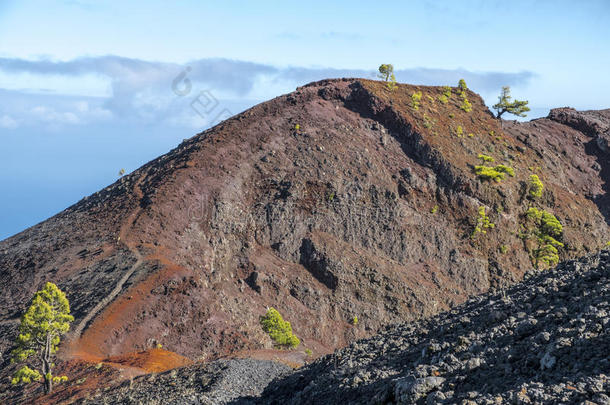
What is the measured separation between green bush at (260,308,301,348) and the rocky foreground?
1758 cm

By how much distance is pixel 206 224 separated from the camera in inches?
2504

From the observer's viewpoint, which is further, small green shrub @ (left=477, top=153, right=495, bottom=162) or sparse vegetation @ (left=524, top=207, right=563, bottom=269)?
small green shrub @ (left=477, top=153, right=495, bottom=162)

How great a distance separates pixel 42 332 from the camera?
1537 inches

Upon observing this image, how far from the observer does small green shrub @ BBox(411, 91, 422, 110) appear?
8472 centimetres

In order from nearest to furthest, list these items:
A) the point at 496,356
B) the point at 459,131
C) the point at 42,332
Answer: the point at 496,356 < the point at 42,332 < the point at 459,131

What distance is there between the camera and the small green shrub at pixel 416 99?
3336 inches

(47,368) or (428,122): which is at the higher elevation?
(428,122)

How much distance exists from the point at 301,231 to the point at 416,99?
3232cm

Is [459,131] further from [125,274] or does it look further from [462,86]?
[125,274]

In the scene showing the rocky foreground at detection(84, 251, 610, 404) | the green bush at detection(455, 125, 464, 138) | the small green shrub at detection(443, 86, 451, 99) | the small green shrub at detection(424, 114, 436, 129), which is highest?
the small green shrub at detection(443, 86, 451, 99)

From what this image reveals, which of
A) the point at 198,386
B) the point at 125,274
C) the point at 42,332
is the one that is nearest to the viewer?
the point at 198,386

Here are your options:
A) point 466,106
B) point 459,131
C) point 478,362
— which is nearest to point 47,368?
point 478,362

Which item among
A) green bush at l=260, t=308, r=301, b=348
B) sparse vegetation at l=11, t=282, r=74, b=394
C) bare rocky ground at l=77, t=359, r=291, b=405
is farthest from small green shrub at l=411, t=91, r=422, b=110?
sparse vegetation at l=11, t=282, r=74, b=394

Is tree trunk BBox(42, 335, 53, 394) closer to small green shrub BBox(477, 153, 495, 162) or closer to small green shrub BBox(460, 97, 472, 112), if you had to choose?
small green shrub BBox(477, 153, 495, 162)
